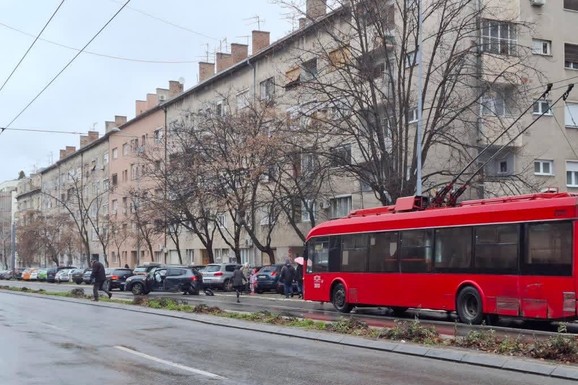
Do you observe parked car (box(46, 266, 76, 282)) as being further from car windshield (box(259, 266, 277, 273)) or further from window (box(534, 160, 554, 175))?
window (box(534, 160, 554, 175))

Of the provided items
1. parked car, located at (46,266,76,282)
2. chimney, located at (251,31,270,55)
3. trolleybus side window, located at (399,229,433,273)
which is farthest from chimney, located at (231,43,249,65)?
trolleybus side window, located at (399,229,433,273)

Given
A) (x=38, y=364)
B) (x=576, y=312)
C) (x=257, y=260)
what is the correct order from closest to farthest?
1. (x=38, y=364)
2. (x=576, y=312)
3. (x=257, y=260)

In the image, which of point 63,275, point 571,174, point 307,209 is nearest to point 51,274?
point 63,275

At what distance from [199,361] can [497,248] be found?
Result: 879 centimetres

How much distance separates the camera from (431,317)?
19.9 meters

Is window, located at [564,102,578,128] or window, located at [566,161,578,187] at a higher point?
window, located at [564,102,578,128]

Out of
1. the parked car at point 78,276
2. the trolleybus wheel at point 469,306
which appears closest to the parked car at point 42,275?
the parked car at point 78,276

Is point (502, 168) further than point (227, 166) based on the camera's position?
No

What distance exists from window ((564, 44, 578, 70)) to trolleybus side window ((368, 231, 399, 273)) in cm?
2003

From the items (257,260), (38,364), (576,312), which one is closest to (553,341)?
(576,312)

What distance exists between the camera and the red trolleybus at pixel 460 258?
49.0ft

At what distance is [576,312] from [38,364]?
35.4 ft

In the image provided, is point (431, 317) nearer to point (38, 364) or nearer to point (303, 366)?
point (303, 366)

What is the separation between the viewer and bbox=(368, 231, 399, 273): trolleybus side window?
19.4 m
